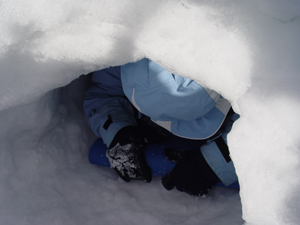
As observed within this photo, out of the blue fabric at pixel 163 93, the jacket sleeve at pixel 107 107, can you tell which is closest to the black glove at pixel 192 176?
the blue fabric at pixel 163 93

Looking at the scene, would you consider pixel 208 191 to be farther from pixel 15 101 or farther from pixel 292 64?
pixel 15 101

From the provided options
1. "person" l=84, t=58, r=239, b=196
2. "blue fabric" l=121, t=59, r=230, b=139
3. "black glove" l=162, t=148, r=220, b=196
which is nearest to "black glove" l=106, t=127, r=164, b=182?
"person" l=84, t=58, r=239, b=196

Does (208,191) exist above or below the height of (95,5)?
below

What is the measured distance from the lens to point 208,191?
1081 mm

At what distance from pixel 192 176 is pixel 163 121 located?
0.90ft

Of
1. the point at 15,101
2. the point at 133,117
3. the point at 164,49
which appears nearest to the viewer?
the point at 164,49

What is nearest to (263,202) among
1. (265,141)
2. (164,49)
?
(265,141)

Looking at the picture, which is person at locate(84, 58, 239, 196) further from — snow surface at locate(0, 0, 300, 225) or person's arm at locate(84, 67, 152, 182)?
snow surface at locate(0, 0, 300, 225)

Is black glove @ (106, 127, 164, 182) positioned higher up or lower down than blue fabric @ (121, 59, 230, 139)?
lower down

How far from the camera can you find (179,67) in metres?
0.59

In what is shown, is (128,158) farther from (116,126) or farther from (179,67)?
(179,67)

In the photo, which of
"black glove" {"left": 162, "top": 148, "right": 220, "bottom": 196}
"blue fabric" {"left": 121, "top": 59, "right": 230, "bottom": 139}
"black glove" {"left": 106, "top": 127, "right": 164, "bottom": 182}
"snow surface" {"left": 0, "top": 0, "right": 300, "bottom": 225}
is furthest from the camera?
"black glove" {"left": 106, "top": 127, "right": 164, "bottom": 182}

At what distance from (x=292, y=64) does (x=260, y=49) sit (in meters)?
0.07

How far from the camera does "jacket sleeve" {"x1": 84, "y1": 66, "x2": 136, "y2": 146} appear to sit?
47.5 inches
